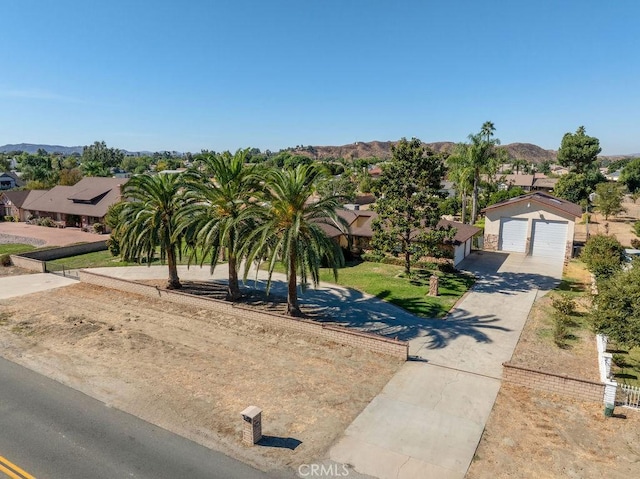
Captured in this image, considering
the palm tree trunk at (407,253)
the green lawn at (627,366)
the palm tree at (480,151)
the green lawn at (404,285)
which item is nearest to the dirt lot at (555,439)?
the green lawn at (627,366)

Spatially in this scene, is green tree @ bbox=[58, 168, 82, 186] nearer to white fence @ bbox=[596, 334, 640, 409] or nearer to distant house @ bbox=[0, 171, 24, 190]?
distant house @ bbox=[0, 171, 24, 190]

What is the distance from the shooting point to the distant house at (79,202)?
54.4 m

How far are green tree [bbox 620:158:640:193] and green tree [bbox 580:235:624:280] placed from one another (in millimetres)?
65814

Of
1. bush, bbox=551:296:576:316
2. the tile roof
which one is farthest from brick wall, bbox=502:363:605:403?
the tile roof

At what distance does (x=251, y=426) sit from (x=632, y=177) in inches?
3797

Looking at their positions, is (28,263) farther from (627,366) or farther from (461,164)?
(627,366)

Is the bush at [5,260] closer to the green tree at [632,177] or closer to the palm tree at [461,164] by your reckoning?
the palm tree at [461,164]

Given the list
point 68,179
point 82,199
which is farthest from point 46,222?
point 68,179

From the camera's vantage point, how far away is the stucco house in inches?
1403

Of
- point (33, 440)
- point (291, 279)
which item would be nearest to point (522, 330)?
point (291, 279)

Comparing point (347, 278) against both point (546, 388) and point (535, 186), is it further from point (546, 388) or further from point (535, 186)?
point (535, 186)

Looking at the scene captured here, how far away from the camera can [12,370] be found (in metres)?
17.3

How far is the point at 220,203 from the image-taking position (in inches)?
926

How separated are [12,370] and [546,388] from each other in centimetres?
2096
